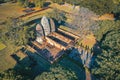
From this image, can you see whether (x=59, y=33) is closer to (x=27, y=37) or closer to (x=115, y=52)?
(x=27, y=37)

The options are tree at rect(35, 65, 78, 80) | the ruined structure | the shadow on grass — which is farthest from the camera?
the ruined structure

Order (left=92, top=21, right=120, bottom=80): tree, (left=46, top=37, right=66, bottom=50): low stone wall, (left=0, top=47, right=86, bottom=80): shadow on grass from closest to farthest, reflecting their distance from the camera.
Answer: (left=92, top=21, right=120, bottom=80): tree, (left=0, top=47, right=86, bottom=80): shadow on grass, (left=46, top=37, right=66, bottom=50): low stone wall

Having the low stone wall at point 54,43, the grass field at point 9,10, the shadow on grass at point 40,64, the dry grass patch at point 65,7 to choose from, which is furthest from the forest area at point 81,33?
the low stone wall at point 54,43

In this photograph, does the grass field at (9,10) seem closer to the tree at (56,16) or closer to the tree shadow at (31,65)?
the tree at (56,16)

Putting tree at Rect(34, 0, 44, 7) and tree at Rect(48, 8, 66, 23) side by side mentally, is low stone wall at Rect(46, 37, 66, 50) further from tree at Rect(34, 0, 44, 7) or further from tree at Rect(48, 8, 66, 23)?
tree at Rect(34, 0, 44, 7)

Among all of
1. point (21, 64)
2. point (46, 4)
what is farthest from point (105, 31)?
point (46, 4)

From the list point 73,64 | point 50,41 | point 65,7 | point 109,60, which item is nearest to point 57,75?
point 109,60

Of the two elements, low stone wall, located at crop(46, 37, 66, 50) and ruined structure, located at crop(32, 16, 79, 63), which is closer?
ruined structure, located at crop(32, 16, 79, 63)

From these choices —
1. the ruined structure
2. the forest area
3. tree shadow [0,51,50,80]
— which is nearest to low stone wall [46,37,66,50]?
the ruined structure
